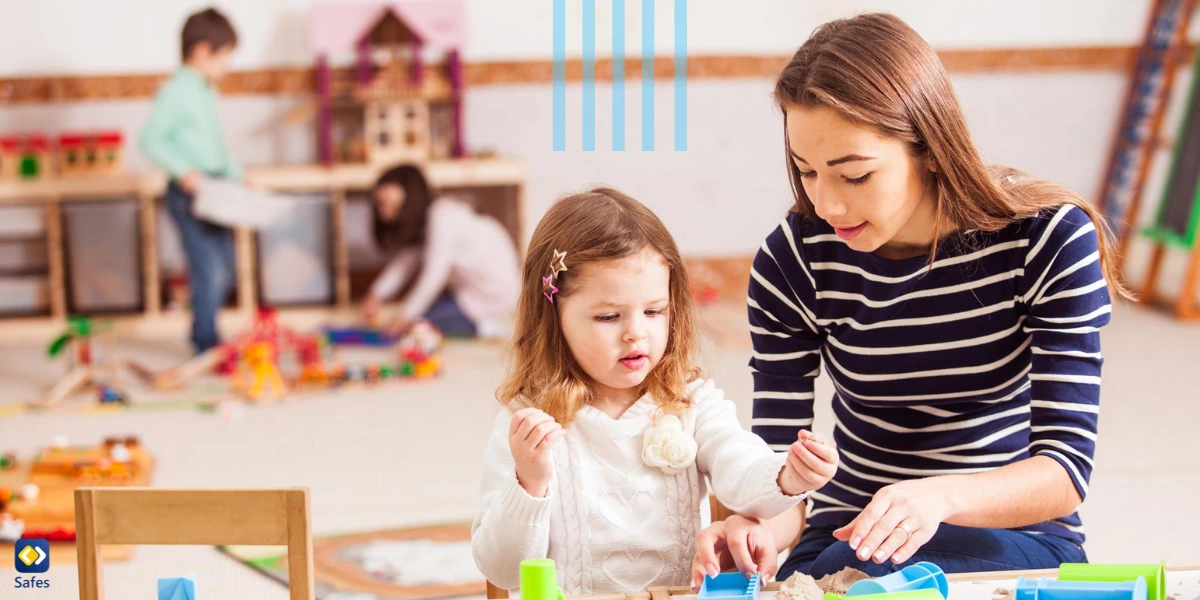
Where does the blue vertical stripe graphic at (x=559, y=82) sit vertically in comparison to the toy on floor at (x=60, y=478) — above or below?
above

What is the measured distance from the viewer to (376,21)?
14.4 ft

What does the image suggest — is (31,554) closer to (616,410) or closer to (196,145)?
(616,410)

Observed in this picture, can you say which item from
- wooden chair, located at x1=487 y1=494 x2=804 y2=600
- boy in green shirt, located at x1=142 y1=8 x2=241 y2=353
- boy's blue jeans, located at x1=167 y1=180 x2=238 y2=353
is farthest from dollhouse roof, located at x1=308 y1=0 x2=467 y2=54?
wooden chair, located at x1=487 y1=494 x2=804 y2=600

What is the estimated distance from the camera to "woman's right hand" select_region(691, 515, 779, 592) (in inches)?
49.4

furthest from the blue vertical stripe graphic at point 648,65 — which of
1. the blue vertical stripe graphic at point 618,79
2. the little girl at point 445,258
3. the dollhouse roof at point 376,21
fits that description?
the dollhouse roof at point 376,21

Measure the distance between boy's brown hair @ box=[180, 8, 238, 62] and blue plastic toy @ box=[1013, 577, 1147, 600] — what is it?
3411mm

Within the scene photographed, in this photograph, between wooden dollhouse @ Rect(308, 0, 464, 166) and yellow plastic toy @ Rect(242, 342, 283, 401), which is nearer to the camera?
yellow plastic toy @ Rect(242, 342, 283, 401)

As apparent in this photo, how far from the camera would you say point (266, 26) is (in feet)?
14.6

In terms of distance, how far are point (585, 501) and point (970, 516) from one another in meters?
0.40

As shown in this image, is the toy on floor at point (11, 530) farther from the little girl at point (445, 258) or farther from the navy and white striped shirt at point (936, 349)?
the little girl at point (445, 258)

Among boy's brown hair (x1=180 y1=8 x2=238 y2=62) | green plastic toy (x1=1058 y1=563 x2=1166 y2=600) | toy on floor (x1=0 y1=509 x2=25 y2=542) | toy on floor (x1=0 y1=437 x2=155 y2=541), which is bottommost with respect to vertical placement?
toy on floor (x1=0 y1=509 x2=25 y2=542)

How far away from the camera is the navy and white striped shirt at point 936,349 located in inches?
52.6

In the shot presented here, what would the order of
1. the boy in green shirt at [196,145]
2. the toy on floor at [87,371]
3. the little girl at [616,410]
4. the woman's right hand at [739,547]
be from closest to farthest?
the woman's right hand at [739,547], the little girl at [616,410], the toy on floor at [87,371], the boy in green shirt at [196,145]

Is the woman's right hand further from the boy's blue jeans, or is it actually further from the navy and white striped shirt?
the boy's blue jeans
